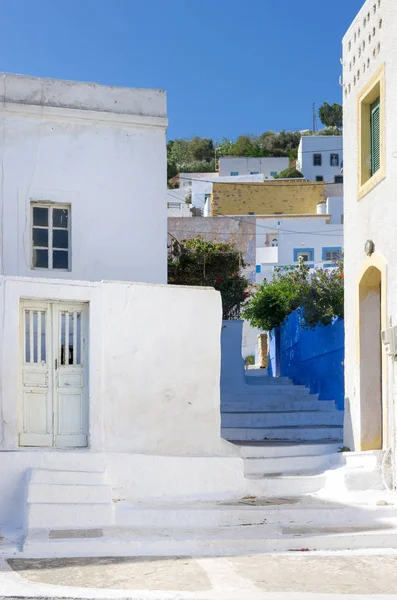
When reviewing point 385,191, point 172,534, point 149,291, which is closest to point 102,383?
point 149,291

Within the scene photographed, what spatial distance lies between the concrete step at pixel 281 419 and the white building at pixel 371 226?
2.90 metres

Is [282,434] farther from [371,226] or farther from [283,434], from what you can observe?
[371,226]

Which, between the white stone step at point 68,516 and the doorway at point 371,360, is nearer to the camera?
the white stone step at point 68,516

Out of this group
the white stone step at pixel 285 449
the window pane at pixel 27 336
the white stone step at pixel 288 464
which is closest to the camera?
the window pane at pixel 27 336

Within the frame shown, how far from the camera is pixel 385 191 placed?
12477 millimetres

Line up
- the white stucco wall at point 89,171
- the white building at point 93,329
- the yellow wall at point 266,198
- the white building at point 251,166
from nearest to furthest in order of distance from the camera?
the white building at point 93,329 < the white stucco wall at point 89,171 < the yellow wall at point 266,198 < the white building at point 251,166

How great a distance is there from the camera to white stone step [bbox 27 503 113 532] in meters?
10.2

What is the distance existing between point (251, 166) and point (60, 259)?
161 ft

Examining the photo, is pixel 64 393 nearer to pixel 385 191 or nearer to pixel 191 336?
pixel 191 336

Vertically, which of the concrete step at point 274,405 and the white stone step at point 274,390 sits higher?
the white stone step at point 274,390

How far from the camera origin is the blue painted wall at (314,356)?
57.8 ft

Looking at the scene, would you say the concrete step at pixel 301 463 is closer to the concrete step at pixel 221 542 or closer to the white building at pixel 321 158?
the concrete step at pixel 221 542

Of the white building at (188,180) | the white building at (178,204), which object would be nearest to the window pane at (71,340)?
the white building at (178,204)

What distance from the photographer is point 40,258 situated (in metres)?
14.9
